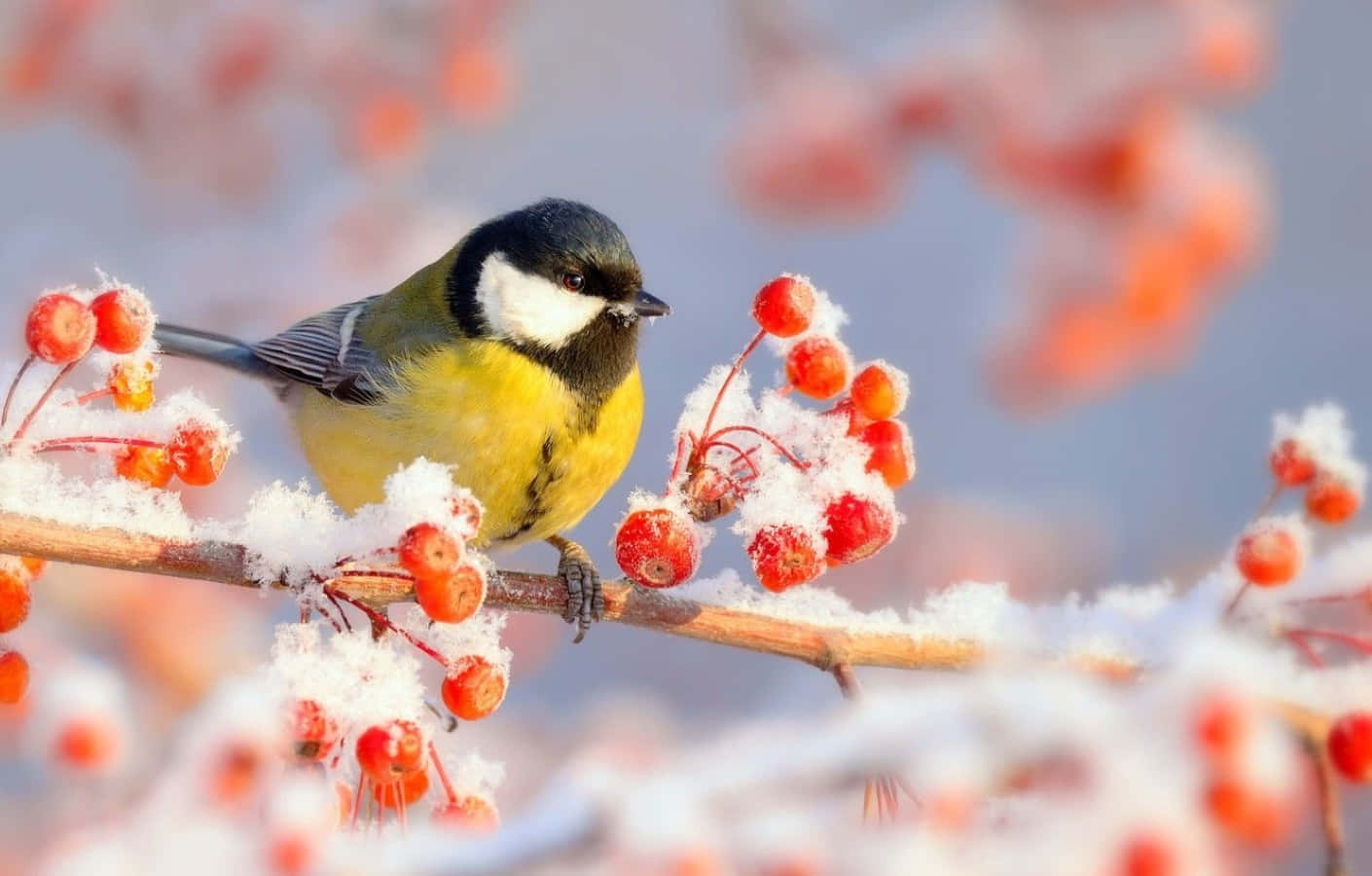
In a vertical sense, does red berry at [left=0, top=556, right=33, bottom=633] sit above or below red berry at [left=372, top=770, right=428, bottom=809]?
above

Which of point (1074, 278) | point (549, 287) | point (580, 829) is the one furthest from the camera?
point (1074, 278)

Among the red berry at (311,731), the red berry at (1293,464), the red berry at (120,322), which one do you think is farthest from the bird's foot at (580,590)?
the red berry at (1293,464)

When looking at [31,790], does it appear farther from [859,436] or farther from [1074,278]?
[859,436]

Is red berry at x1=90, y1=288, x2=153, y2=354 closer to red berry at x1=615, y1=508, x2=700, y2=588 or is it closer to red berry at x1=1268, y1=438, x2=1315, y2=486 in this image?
red berry at x1=615, y1=508, x2=700, y2=588

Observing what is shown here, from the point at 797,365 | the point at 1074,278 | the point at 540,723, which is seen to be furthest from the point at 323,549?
the point at 540,723

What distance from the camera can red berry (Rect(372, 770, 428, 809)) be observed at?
2.91ft

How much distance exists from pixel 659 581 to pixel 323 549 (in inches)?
9.2

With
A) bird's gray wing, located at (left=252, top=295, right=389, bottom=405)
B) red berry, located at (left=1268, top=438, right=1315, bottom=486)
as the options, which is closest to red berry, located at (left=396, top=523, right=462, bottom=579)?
red berry, located at (left=1268, top=438, right=1315, bottom=486)

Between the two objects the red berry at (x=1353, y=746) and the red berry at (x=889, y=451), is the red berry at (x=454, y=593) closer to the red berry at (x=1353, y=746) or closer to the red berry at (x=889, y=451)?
the red berry at (x=889, y=451)

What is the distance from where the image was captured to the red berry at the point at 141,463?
98 centimetres

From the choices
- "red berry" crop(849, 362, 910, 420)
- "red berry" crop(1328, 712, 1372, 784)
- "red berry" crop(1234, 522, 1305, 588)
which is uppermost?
"red berry" crop(849, 362, 910, 420)

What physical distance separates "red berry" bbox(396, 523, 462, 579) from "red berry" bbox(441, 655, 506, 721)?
0.12 metres

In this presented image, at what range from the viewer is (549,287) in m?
1.55

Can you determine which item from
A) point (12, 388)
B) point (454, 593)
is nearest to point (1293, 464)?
point (454, 593)
